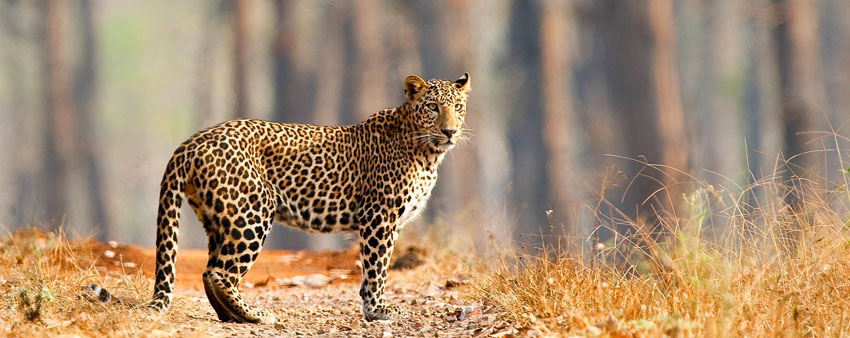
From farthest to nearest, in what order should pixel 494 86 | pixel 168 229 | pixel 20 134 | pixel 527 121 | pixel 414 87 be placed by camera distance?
pixel 494 86
pixel 20 134
pixel 527 121
pixel 414 87
pixel 168 229

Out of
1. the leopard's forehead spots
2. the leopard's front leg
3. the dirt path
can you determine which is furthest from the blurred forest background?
the leopard's front leg

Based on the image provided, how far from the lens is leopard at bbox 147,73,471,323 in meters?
7.76

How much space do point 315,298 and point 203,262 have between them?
10.3 ft

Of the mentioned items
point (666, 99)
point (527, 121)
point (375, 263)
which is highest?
point (375, 263)

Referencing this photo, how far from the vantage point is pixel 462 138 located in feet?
28.7

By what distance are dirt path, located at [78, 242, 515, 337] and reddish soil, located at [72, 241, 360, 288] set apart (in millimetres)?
11

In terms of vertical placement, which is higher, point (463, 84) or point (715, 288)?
point (463, 84)

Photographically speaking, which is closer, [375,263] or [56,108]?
[375,263]

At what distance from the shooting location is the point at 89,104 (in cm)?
3969

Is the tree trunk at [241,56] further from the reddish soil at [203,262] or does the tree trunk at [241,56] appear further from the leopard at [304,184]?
the leopard at [304,184]

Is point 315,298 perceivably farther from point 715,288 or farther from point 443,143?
point 715,288

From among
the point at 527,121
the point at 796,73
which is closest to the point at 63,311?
the point at 796,73

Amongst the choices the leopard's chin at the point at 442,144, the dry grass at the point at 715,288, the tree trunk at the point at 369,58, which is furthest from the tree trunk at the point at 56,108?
the dry grass at the point at 715,288

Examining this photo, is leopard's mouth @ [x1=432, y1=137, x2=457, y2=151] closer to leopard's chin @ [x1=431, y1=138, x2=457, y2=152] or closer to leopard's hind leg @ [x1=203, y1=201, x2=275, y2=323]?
leopard's chin @ [x1=431, y1=138, x2=457, y2=152]
